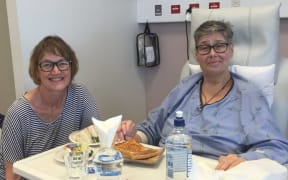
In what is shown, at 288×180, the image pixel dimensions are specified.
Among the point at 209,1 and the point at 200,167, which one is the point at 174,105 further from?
the point at 209,1

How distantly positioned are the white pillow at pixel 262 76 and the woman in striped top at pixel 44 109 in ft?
2.71

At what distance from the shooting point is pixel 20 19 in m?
2.16

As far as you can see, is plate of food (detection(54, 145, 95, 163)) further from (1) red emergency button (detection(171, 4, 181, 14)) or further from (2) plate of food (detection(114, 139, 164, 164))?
(1) red emergency button (detection(171, 4, 181, 14))

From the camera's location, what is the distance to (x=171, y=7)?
9.12ft

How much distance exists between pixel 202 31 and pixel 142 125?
0.55 m

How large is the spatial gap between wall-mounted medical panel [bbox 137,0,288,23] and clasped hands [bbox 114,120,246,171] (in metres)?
1.15

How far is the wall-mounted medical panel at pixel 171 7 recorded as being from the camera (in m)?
2.50

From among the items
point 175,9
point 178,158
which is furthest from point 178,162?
point 175,9

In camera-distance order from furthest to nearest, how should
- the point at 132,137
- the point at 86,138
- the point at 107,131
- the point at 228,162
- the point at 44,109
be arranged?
the point at 44,109
the point at 132,137
the point at 86,138
the point at 228,162
the point at 107,131

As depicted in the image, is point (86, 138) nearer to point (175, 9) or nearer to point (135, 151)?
point (135, 151)

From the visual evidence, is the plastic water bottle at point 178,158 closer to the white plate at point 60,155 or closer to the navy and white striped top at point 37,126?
the white plate at point 60,155

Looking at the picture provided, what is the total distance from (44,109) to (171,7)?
1.32 metres

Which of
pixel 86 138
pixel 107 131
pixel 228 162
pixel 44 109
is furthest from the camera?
pixel 44 109

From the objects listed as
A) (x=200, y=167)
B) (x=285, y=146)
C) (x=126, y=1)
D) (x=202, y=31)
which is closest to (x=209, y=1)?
(x=126, y=1)
